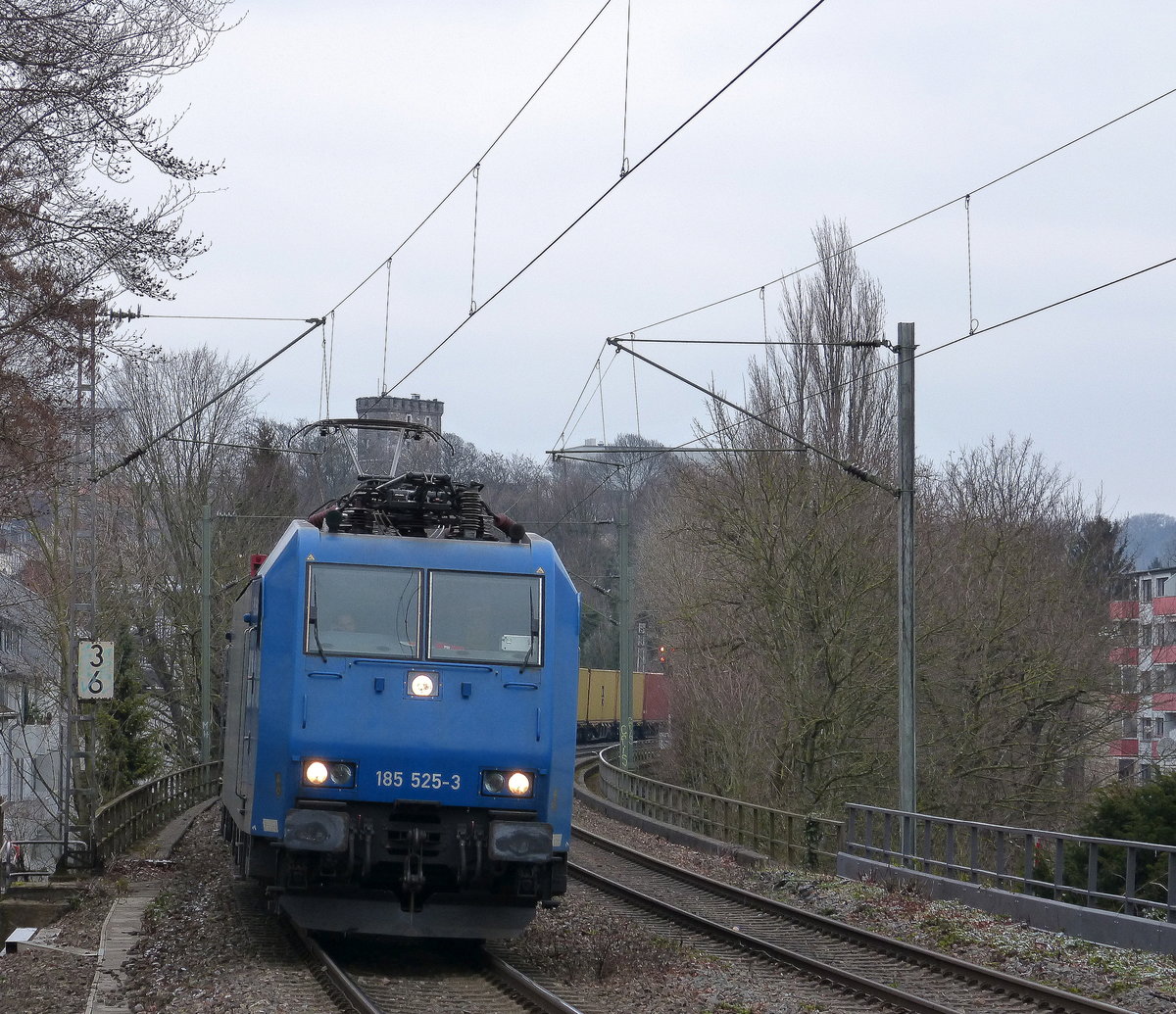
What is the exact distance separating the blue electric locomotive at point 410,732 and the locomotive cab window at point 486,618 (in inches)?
0.4

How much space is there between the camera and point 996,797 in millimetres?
30047

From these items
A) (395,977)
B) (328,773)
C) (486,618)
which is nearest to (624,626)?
(486,618)

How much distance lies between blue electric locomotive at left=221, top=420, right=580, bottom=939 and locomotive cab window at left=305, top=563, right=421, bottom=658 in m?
0.01

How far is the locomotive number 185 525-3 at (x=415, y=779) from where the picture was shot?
36.6ft

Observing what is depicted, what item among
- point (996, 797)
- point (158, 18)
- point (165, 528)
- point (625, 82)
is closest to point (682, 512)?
point (996, 797)

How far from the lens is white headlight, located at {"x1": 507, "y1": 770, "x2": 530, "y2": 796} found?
11.4 meters

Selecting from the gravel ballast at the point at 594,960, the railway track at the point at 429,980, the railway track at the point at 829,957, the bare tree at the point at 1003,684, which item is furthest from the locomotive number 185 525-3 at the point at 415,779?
the bare tree at the point at 1003,684

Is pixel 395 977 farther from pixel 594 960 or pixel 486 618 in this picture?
pixel 486 618

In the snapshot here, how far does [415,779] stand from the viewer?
11188 mm

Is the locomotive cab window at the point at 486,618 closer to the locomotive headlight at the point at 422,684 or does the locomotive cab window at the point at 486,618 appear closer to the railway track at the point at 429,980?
the locomotive headlight at the point at 422,684

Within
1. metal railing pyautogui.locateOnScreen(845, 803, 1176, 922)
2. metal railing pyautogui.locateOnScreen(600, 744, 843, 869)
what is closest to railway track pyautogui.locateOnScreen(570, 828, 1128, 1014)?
metal railing pyautogui.locateOnScreen(845, 803, 1176, 922)

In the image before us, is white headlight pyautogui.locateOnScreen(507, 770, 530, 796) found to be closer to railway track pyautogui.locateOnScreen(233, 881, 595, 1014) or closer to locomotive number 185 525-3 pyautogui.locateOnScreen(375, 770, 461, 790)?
locomotive number 185 525-3 pyautogui.locateOnScreen(375, 770, 461, 790)

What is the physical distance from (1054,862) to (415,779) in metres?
8.41

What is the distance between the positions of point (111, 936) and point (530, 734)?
489 centimetres
